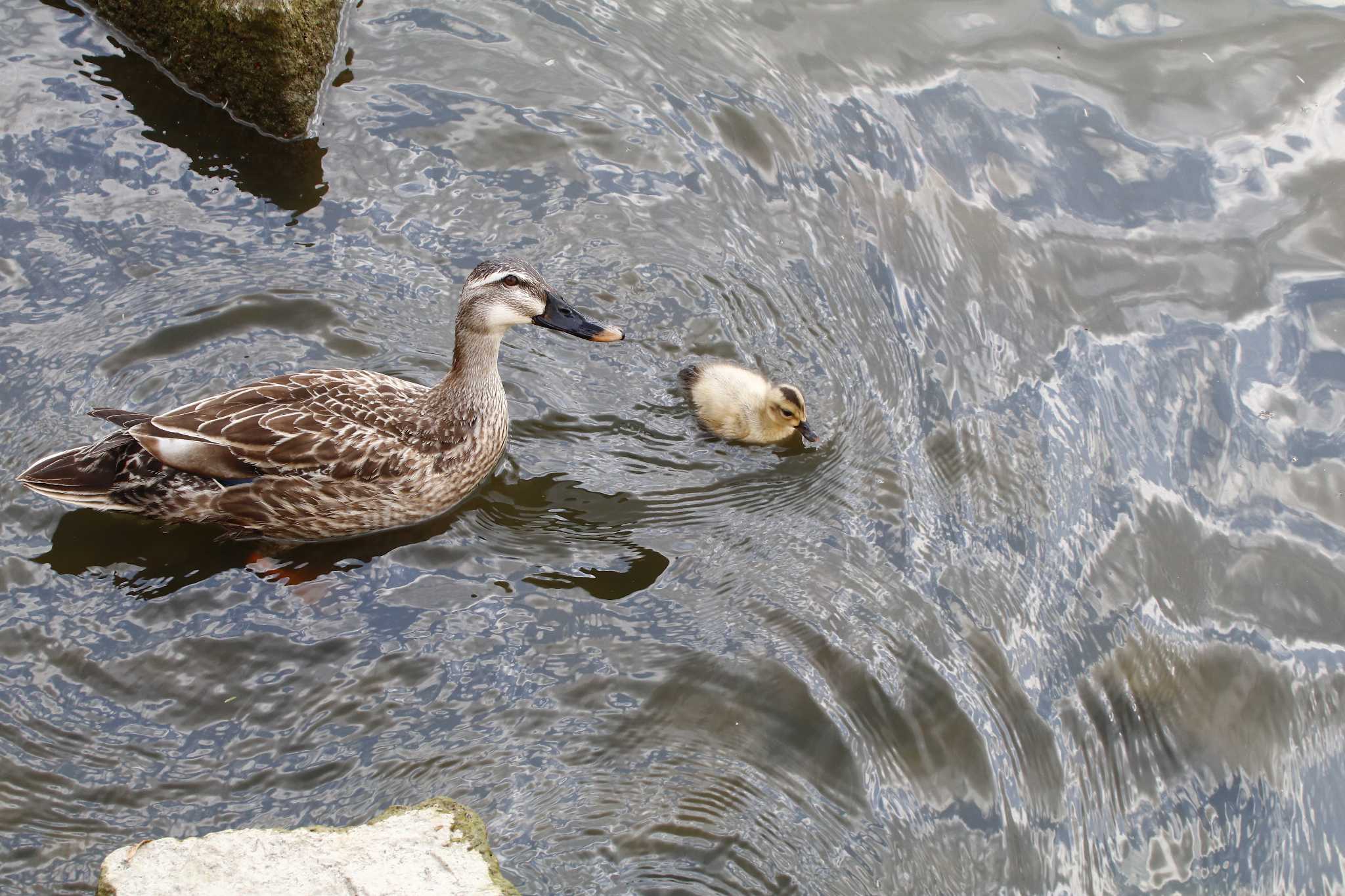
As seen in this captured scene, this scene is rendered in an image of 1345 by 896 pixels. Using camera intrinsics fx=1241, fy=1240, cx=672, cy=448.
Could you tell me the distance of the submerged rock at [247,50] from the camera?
6.72m

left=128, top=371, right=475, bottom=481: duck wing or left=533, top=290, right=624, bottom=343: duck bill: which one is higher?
left=533, top=290, right=624, bottom=343: duck bill

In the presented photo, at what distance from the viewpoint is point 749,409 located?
581cm

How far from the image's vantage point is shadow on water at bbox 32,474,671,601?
5.17 m

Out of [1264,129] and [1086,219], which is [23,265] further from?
[1264,129]

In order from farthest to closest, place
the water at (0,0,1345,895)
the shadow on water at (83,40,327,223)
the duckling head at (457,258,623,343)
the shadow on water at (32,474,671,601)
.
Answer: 1. the shadow on water at (83,40,327,223)
2. the duckling head at (457,258,623,343)
3. the shadow on water at (32,474,671,601)
4. the water at (0,0,1345,895)

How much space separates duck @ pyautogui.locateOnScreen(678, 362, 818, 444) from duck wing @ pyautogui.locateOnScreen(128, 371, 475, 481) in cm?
112

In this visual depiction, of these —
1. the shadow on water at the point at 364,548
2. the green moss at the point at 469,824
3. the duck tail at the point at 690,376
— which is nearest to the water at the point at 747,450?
the shadow on water at the point at 364,548

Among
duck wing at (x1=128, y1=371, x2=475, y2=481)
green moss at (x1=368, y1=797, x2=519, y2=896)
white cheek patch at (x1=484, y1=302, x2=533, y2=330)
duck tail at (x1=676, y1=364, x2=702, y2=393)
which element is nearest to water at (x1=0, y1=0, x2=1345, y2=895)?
duck tail at (x1=676, y1=364, x2=702, y2=393)

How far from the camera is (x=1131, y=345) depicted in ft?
21.0

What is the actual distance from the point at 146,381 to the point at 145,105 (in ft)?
6.74

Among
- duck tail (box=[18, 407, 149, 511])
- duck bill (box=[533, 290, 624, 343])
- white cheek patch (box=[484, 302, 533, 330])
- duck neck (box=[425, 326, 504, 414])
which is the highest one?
duck bill (box=[533, 290, 624, 343])

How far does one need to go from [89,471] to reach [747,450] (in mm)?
2886

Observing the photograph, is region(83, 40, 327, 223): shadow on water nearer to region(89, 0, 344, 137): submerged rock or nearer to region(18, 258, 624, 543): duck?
region(89, 0, 344, 137): submerged rock

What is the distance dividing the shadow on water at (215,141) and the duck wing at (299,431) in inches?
59.0
